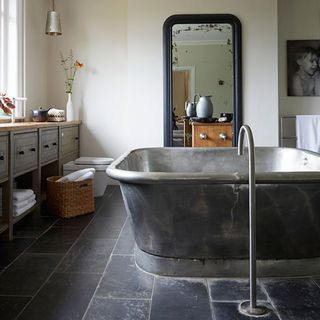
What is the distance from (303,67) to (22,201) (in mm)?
3589

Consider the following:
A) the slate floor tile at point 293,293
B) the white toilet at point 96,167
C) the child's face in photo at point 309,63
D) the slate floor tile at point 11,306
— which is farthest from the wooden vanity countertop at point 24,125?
the child's face in photo at point 309,63

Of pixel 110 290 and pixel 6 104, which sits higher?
pixel 6 104

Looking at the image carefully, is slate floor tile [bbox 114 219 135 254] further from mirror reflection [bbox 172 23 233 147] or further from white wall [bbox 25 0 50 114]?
white wall [bbox 25 0 50 114]

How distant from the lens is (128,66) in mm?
4512

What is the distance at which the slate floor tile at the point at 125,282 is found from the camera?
1911 mm

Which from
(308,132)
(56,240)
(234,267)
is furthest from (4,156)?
(308,132)

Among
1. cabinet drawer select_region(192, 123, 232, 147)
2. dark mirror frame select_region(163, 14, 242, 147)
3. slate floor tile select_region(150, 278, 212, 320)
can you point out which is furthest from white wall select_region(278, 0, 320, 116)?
slate floor tile select_region(150, 278, 212, 320)

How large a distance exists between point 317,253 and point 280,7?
354cm

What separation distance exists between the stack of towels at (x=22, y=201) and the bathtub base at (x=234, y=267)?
1292 millimetres

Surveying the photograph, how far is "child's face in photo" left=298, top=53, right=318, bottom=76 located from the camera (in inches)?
187

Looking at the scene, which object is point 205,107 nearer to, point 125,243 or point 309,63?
point 309,63

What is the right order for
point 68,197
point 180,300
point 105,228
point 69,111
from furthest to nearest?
1. point 69,111
2. point 68,197
3. point 105,228
4. point 180,300

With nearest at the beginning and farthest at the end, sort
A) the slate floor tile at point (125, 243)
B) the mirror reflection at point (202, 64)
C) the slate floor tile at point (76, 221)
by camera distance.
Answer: the slate floor tile at point (125, 243) → the slate floor tile at point (76, 221) → the mirror reflection at point (202, 64)

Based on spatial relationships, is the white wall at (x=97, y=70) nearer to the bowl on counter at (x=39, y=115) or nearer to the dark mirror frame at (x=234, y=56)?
the dark mirror frame at (x=234, y=56)
